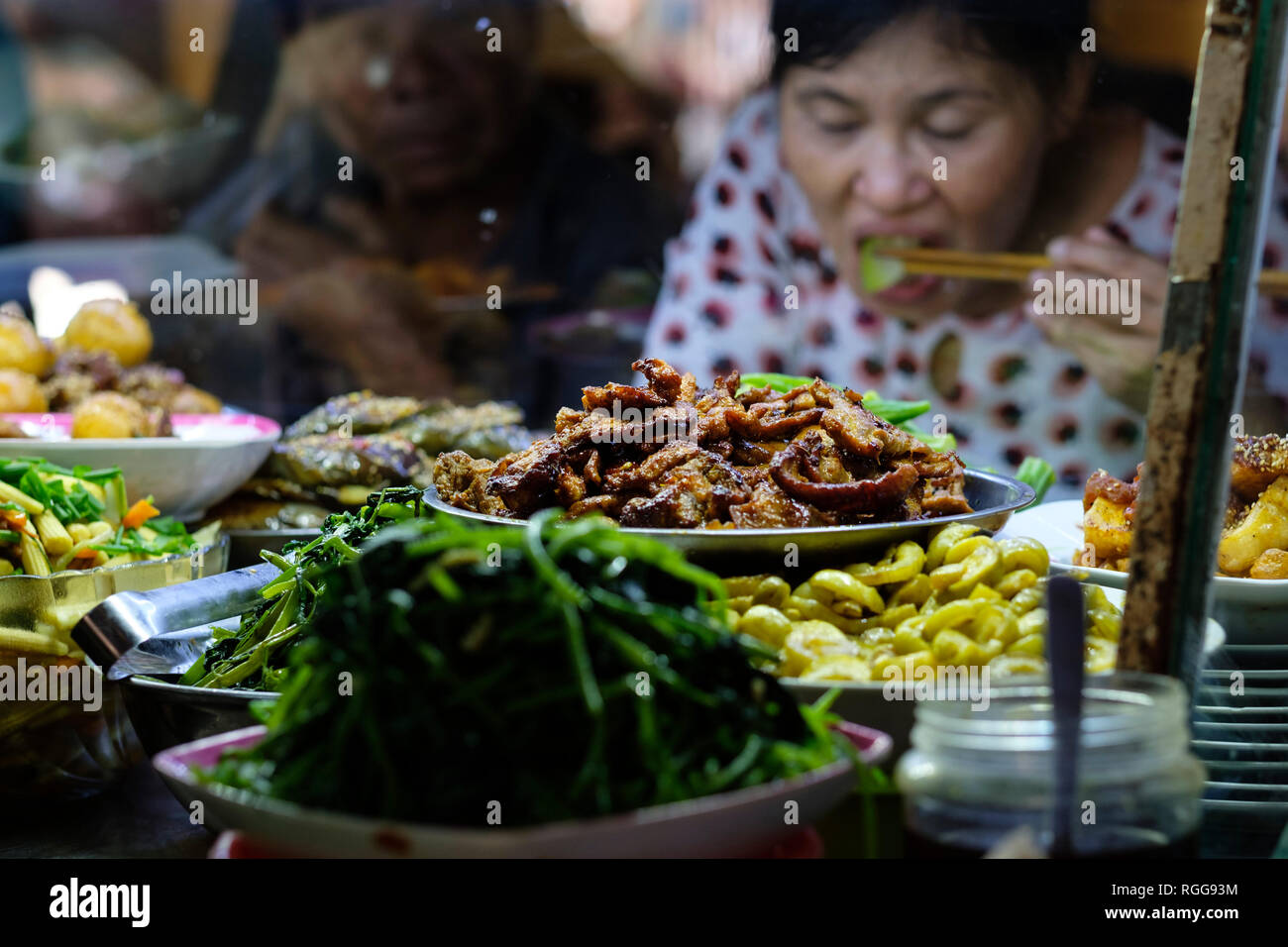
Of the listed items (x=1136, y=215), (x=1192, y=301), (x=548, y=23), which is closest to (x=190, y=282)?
(x=548, y=23)

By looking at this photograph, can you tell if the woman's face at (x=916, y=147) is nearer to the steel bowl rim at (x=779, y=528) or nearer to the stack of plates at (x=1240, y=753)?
the steel bowl rim at (x=779, y=528)

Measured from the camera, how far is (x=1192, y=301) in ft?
3.72

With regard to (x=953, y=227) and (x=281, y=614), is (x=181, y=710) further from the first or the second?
(x=953, y=227)

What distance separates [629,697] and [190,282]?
491cm

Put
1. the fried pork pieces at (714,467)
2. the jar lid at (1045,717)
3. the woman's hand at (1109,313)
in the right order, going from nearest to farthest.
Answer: the jar lid at (1045,717), the fried pork pieces at (714,467), the woman's hand at (1109,313)

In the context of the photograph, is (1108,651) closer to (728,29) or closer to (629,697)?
(629,697)

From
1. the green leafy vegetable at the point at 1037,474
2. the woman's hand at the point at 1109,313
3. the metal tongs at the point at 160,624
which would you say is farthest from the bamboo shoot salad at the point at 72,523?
the woman's hand at the point at 1109,313

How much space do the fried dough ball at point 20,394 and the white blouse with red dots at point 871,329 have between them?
2502 mm

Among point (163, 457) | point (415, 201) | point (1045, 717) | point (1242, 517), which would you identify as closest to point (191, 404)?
point (163, 457)

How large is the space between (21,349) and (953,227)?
3439 millimetres

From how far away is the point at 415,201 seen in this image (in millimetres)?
5035

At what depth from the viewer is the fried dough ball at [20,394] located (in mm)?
3123

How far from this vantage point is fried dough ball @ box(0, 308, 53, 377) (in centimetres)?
334

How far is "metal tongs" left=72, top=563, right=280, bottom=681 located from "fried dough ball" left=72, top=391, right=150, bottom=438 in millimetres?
1099
